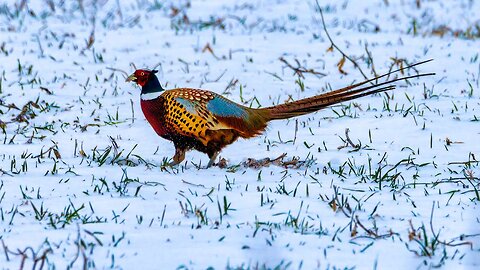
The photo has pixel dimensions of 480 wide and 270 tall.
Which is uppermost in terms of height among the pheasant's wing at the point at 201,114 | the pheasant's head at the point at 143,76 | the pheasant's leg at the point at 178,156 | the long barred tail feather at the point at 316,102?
the pheasant's head at the point at 143,76

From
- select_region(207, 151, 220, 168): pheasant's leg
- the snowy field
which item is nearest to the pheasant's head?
the snowy field

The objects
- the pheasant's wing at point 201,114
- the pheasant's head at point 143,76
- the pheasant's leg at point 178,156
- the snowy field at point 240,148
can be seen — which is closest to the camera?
the snowy field at point 240,148

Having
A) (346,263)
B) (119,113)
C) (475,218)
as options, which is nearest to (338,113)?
(119,113)

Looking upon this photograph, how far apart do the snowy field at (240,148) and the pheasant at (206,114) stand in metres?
0.18

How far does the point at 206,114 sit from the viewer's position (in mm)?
6082

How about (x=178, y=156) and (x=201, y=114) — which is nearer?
(x=201, y=114)

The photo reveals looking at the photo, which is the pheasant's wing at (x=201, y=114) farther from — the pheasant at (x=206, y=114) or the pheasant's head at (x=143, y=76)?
the pheasant's head at (x=143, y=76)

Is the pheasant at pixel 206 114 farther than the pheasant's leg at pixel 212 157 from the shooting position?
No

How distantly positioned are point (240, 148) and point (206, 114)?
0.86 m

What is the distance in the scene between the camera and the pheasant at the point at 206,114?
19.9ft

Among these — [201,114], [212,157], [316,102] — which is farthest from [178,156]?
[316,102]

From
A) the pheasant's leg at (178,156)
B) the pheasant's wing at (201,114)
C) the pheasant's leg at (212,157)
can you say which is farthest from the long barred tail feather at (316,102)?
the pheasant's leg at (178,156)

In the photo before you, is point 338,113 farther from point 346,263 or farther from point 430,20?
point 430,20

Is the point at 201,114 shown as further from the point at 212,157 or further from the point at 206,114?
the point at 212,157
